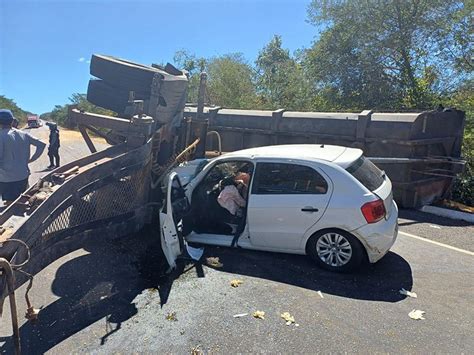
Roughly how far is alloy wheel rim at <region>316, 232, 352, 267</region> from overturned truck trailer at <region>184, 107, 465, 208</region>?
11.9 ft

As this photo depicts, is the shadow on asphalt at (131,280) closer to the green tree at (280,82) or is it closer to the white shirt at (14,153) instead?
the white shirt at (14,153)

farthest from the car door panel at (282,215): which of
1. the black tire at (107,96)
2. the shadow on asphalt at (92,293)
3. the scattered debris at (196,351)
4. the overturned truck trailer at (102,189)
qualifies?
the black tire at (107,96)

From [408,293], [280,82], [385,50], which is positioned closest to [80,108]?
[408,293]

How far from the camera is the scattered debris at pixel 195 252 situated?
496 cm

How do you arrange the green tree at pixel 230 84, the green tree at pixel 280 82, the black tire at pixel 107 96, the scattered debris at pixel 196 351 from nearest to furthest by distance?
the scattered debris at pixel 196 351 → the black tire at pixel 107 96 → the green tree at pixel 280 82 → the green tree at pixel 230 84

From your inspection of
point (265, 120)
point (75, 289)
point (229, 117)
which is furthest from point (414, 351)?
point (229, 117)

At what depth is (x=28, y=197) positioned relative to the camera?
11.9ft

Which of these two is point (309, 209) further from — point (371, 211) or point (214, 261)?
point (214, 261)

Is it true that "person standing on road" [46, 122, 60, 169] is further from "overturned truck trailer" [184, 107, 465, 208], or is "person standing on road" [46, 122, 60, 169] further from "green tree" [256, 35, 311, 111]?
"green tree" [256, 35, 311, 111]

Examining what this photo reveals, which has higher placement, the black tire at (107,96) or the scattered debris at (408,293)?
the black tire at (107,96)

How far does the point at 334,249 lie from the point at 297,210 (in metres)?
0.63

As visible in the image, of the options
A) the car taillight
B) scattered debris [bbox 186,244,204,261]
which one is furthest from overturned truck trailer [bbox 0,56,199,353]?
the car taillight

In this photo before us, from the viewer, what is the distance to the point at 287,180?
475 cm

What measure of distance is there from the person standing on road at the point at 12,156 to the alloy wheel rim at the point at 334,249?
3856 millimetres
